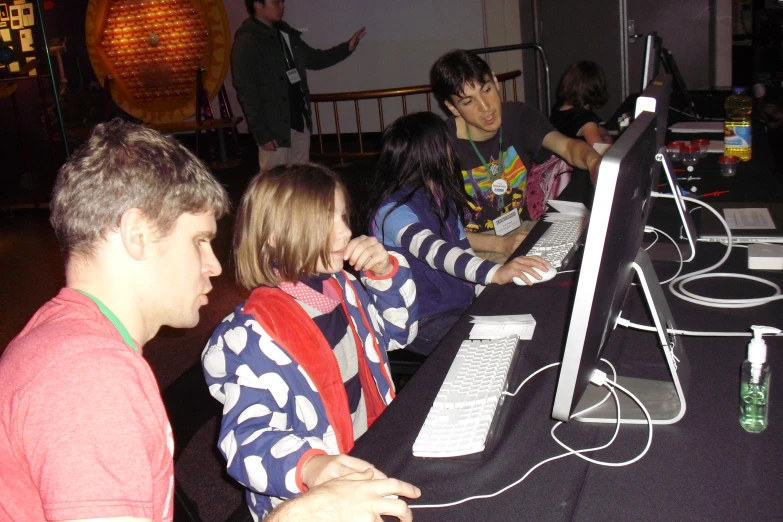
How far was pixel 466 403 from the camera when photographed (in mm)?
1120

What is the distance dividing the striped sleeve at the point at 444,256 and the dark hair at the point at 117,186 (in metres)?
0.93

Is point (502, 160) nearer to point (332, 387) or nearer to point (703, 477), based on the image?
point (332, 387)

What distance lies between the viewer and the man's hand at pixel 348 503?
0.84m

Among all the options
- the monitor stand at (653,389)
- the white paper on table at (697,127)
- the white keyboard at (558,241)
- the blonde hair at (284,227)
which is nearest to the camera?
the monitor stand at (653,389)

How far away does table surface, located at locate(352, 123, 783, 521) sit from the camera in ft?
2.95

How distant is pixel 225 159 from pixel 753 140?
5.81 m

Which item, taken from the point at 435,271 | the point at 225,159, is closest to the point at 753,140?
the point at 435,271

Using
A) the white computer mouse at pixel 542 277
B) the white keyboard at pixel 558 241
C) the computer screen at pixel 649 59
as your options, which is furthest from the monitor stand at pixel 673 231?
the computer screen at pixel 649 59

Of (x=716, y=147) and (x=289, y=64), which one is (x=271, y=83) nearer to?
(x=289, y=64)

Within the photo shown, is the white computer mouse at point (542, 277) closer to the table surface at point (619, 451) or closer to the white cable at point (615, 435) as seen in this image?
the table surface at point (619, 451)

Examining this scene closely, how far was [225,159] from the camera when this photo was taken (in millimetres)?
7695

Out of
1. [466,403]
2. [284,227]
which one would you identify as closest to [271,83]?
[284,227]

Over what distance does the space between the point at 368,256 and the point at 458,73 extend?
1.19 meters

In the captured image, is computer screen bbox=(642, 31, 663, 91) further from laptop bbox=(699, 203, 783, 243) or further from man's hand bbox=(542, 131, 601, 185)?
laptop bbox=(699, 203, 783, 243)
